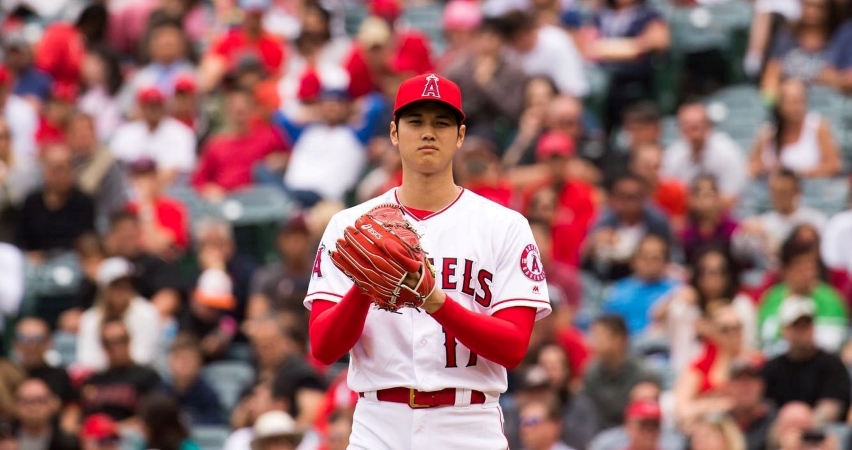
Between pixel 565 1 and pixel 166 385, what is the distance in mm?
5902

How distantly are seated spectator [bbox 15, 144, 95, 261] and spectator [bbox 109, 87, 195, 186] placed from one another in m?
1.18

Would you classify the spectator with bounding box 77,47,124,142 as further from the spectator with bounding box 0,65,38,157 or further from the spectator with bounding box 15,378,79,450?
the spectator with bounding box 15,378,79,450

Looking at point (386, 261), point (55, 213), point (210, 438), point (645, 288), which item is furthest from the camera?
point (55, 213)

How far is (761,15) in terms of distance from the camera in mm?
12977

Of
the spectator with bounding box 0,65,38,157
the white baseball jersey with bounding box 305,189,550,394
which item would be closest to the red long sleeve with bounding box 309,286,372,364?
the white baseball jersey with bounding box 305,189,550,394

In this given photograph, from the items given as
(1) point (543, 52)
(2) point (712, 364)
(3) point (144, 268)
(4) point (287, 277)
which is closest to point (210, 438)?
(4) point (287, 277)

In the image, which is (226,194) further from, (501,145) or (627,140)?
(627,140)

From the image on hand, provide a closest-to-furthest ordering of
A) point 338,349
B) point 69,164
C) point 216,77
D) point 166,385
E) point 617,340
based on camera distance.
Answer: point 338,349
point 617,340
point 166,385
point 69,164
point 216,77

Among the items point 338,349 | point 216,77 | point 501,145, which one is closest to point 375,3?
point 216,77

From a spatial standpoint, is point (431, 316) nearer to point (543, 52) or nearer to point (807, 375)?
point (807, 375)

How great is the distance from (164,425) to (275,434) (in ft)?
3.70

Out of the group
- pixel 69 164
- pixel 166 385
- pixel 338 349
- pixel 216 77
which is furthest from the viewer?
pixel 216 77

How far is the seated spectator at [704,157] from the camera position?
11.4m

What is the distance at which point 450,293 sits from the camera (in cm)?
490
